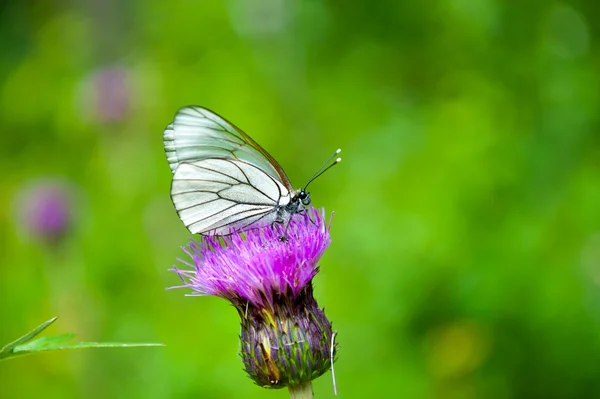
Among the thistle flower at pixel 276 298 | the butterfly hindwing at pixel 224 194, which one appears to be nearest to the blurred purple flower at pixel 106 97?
the butterfly hindwing at pixel 224 194

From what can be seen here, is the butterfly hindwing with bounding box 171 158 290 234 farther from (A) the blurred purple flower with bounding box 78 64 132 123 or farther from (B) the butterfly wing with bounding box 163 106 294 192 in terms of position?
(A) the blurred purple flower with bounding box 78 64 132 123

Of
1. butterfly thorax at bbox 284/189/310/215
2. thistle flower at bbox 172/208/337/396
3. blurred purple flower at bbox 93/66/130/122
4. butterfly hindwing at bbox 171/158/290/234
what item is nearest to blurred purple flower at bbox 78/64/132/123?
blurred purple flower at bbox 93/66/130/122

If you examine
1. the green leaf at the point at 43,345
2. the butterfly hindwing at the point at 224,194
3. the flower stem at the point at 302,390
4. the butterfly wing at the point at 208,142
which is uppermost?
the butterfly wing at the point at 208,142

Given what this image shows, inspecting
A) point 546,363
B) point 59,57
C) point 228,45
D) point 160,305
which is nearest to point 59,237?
point 160,305

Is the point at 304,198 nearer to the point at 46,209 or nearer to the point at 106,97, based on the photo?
the point at 46,209

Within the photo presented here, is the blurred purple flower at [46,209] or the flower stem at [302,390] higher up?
the blurred purple flower at [46,209]

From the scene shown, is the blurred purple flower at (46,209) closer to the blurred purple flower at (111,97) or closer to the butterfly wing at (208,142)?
the blurred purple flower at (111,97)

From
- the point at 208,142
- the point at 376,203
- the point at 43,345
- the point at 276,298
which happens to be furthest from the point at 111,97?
the point at 43,345
